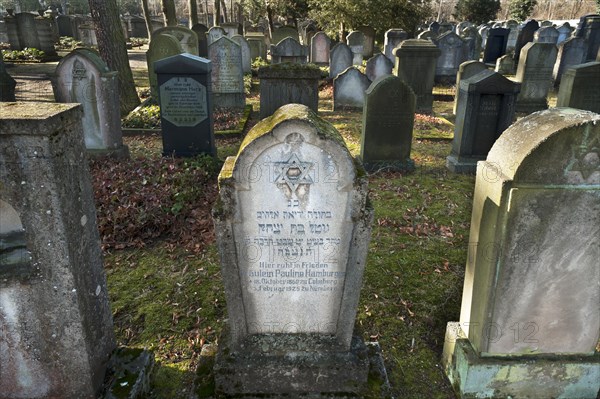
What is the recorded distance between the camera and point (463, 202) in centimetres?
747

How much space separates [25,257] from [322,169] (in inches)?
78.1

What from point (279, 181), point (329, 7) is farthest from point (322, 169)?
point (329, 7)

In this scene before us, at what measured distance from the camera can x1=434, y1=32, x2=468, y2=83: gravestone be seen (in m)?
17.6

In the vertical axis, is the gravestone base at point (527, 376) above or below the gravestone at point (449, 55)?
below

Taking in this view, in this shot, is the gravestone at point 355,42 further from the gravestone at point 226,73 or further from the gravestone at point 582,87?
the gravestone at point 582,87

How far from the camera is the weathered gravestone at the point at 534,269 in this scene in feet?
9.84

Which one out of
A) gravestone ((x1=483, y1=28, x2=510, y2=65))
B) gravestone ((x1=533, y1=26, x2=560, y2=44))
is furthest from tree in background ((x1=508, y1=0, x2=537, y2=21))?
gravestone ((x1=483, y1=28, x2=510, y2=65))

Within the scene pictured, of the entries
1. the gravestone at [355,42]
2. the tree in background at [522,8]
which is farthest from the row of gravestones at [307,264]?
the tree in background at [522,8]

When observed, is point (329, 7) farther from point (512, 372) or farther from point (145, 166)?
point (512, 372)

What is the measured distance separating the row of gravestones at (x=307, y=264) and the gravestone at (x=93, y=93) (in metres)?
5.61

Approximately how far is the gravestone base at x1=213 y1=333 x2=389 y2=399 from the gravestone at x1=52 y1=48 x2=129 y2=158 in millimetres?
6087

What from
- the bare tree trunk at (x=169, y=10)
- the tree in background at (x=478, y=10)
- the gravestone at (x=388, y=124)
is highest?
the tree in background at (x=478, y=10)

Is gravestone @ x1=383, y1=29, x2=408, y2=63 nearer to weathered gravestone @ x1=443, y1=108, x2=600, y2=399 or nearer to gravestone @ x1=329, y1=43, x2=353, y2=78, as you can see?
gravestone @ x1=329, y1=43, x2=353, y2=78

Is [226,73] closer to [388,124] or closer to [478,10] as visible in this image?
[388,124]
